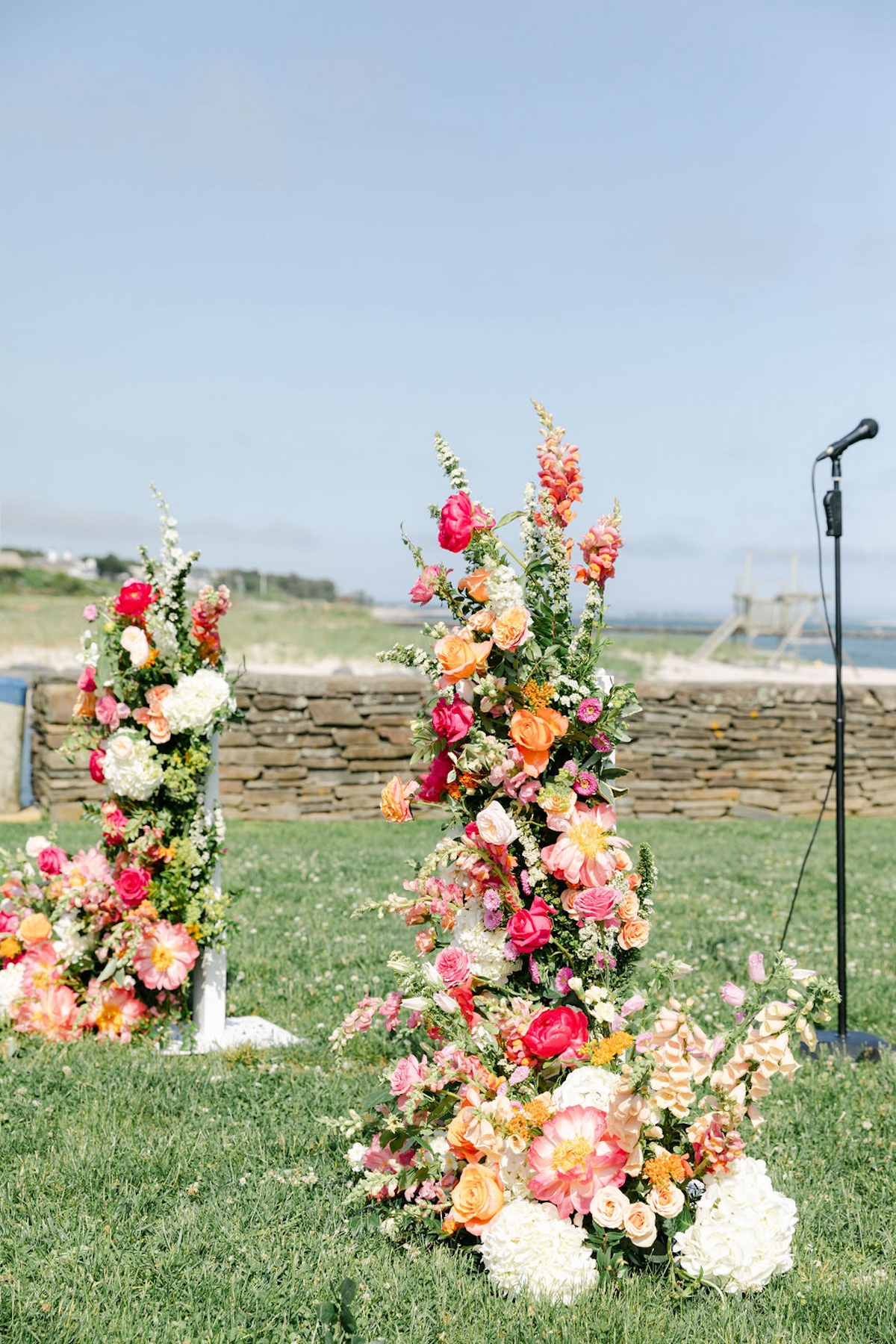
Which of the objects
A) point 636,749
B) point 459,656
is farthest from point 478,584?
point 636,749

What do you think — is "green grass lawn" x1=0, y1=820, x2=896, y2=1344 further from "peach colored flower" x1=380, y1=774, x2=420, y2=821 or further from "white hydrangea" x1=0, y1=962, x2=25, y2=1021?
"peach colored flower" x1=380, y1=774, x2=420, y2=821

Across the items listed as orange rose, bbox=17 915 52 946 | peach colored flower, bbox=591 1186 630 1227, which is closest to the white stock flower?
orange rose, bbox=17 915 52 946

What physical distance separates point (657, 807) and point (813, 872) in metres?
2.53

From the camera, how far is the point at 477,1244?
8.24 ft

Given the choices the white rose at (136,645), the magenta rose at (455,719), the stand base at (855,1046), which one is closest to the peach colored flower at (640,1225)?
the magenta rose at (455,719)

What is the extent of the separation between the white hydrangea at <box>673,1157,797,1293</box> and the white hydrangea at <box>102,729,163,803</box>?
2.34 m

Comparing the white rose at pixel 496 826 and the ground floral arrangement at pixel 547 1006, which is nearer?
the ground floral arrangement at pixel 547 1006

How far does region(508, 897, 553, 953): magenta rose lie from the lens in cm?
252

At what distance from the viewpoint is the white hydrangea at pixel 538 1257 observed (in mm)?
2289

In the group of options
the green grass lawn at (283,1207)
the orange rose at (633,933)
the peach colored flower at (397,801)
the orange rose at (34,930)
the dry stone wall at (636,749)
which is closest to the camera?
the green grass lawn at (283,1207)

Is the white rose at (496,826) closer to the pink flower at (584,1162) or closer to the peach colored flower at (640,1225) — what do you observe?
the pink flower at (584,1162)

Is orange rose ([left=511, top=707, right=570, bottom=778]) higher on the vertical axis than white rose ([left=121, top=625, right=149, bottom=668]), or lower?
lower

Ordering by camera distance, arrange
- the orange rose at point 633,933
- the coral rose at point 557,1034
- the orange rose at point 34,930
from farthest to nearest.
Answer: the orange rose at point 34,930
the orange rose at point 633,933
the coral rose at point 557,1034

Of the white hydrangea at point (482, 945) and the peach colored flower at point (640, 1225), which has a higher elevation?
the white hydrangea at point (482, 945)
